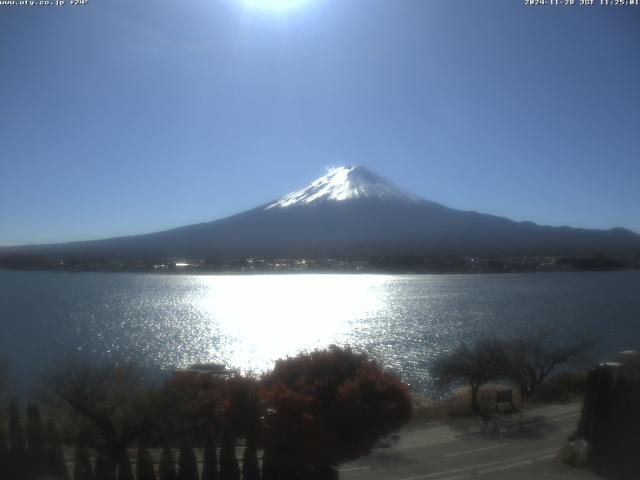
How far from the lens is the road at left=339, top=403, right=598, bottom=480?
7.90 m

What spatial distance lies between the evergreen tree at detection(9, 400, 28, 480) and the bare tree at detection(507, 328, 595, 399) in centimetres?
1044

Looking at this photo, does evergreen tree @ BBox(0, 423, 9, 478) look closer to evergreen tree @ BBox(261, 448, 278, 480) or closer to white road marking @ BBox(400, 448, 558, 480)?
evergreen tree @ BBox(261, 448, 278, 480)

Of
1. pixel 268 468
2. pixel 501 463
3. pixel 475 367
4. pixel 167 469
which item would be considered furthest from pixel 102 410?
pixel 475 367

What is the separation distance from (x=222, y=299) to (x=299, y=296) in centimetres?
635

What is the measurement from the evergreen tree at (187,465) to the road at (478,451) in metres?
2.01

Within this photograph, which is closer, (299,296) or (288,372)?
(288,372)

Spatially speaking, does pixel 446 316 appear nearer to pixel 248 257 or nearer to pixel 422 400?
pixel 422 400

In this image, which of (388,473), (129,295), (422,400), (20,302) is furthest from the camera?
(129,295)

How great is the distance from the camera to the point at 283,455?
682 centimetres

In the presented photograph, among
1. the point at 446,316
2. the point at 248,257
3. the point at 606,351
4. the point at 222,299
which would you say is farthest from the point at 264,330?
the point at 248,257

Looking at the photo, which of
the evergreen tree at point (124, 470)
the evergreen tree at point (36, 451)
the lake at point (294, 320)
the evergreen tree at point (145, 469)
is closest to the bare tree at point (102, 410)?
the evergreen tree at point (124, 470)

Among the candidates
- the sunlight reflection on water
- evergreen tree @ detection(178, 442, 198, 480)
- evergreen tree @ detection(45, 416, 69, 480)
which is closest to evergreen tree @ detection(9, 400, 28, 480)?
evergreen tree @ detection(45, 416, 69, 480)

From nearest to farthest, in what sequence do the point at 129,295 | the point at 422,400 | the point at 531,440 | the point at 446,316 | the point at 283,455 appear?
the point at 283,455, the point at 531,440, the point at 422,400, the point at 446,316, the point at 129,295

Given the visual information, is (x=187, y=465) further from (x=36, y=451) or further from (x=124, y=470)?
(x=36, y=451)
